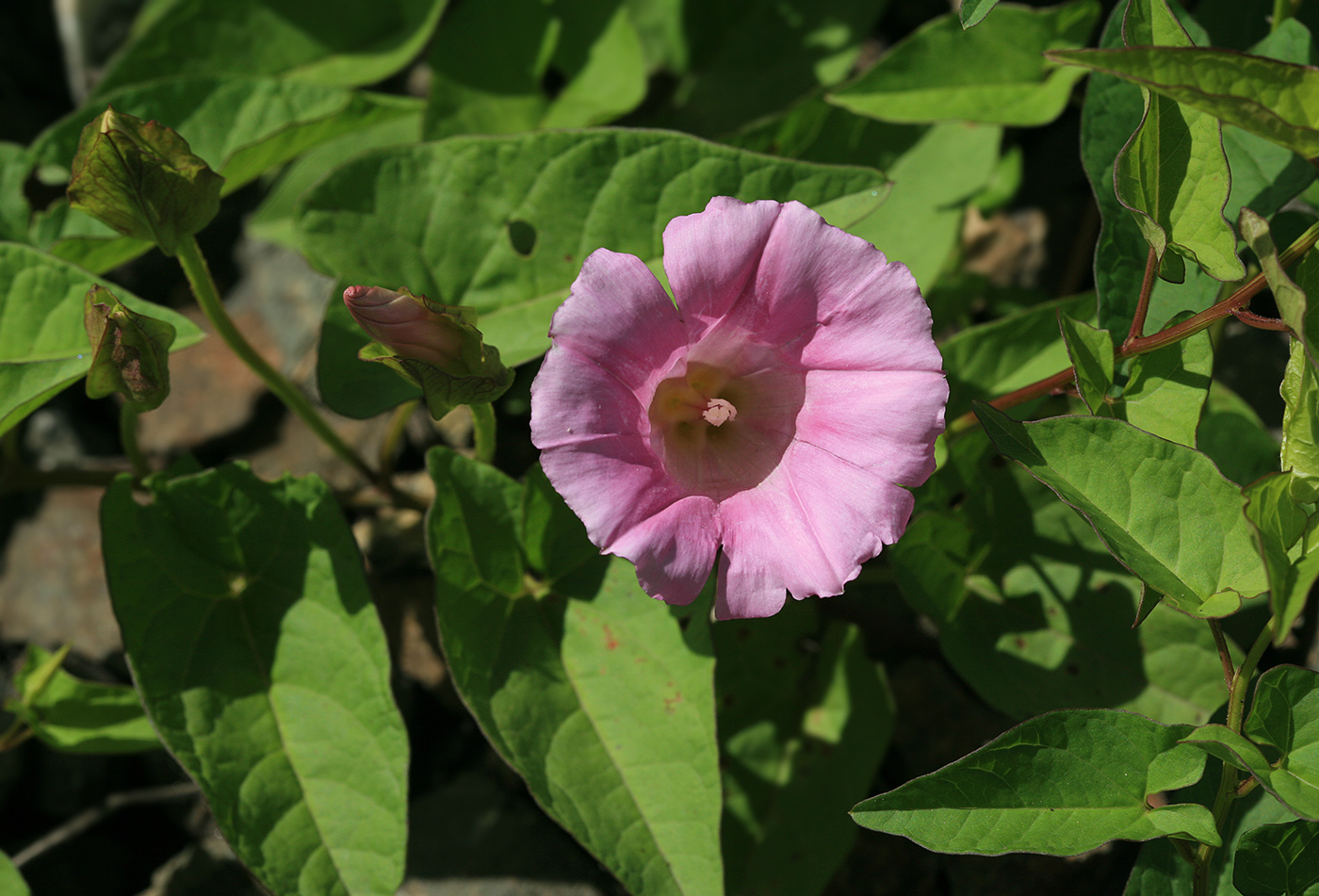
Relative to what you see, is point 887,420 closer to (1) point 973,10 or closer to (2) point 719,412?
(2) point 719,412

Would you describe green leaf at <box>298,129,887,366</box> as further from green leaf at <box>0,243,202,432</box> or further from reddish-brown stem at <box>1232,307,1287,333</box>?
reddish-brown stem at <box>1232,307,1287,333</box>

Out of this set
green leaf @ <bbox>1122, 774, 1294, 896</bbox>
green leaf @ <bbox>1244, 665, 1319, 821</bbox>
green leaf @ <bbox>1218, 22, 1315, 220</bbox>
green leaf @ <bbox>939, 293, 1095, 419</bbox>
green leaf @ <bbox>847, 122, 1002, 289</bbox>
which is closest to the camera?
green leaf @ <bbox>1244, 665, 1319, 821</bbox>

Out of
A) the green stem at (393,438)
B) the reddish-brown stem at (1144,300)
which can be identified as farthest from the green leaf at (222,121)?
the reddish-brown stem at (1144,300)

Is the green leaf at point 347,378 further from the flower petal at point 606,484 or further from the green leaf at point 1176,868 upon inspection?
the green leaf at point 1176,868

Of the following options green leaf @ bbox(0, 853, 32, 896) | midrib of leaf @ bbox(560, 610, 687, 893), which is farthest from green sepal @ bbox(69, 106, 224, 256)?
green leaf @ bbox(0, 853, 32, 896)

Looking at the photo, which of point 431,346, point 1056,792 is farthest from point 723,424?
point 1056,792

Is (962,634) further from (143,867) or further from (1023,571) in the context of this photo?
(143,867)

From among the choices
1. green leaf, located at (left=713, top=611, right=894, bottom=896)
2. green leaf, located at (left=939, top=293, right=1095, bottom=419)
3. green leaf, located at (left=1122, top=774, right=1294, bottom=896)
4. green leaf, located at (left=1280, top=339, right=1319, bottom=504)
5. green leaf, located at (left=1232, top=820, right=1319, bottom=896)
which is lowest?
green leaf, located at (left=713, top=611, right=894, bottom=896)
